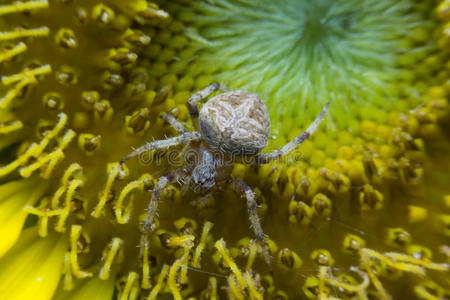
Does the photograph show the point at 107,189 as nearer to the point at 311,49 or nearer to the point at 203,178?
the point at 203,178

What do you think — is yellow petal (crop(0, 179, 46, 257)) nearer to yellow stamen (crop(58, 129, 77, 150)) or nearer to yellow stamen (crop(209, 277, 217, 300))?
yellow stamen (crop(58, 129, 77, 150))

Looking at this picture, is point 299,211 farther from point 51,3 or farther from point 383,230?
point 51,3

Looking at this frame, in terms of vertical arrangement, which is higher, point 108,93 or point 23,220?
point 108,93

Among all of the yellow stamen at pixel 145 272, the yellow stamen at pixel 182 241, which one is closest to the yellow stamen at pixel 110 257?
the yellow stamen at pixel 145 272

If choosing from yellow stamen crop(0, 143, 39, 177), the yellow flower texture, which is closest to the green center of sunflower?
the yellow flower texture

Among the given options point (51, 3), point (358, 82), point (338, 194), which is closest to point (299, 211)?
point (338, 194)

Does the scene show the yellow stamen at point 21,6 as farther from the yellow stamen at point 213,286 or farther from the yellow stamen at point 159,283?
the yellow stamen at point 213,286

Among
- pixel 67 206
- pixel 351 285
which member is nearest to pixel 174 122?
pixel 67 206
